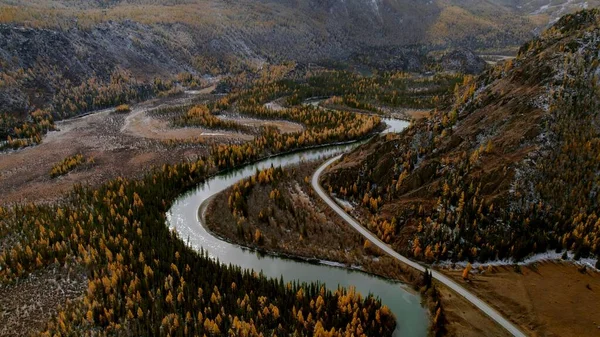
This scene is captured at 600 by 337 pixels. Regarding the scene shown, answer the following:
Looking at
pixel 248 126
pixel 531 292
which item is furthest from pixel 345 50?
pixel 531 292

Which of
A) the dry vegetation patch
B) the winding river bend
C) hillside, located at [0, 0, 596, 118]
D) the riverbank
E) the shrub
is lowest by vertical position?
the dry vegetation patch

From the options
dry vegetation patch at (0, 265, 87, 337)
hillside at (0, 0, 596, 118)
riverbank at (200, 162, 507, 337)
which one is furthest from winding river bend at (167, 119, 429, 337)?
hillside at (0, 0, 596, 118)

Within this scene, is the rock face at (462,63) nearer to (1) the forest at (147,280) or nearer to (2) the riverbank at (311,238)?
(2) the riverbank at (311,238)

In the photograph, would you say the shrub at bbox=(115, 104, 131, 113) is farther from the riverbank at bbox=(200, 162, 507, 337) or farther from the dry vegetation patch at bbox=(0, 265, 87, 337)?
the dry vegetation patch at bbox=(0, 265, 87, 337)

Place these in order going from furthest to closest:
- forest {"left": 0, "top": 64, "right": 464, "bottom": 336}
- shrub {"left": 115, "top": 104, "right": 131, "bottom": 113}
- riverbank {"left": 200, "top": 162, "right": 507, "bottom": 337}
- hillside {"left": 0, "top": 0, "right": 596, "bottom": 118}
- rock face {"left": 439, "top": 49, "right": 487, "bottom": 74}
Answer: rock face {"left": 439, "top": 49, "right": 487, "bottom": 74} → shrub {"left": 115, "top": 104, "right": 131, "bottom": 113} → hillside {"left": 0, "top": 0, "right": 596, "bottom": 118} → riverbank {"left": 200, "top": 162, "right": 507, "bottom": 337} → forest {"left": 0, "top": 64, "right": 464, "bottom": 336}

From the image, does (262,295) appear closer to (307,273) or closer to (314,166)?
(307,273)

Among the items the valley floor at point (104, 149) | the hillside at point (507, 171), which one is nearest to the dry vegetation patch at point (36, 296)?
the valley floor at point (104, 149)

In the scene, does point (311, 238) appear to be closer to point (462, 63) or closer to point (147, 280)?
point (147, 280)
